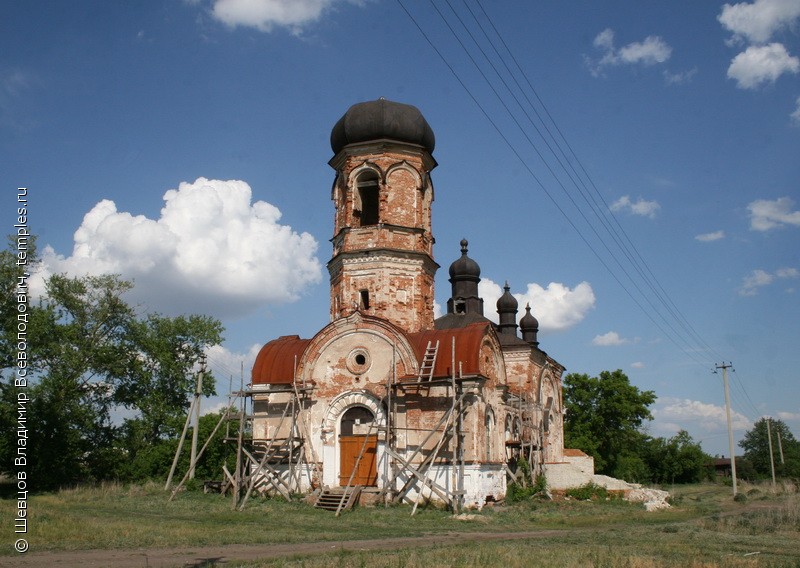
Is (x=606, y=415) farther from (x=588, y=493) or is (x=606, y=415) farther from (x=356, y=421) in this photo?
(x=356, y=421)

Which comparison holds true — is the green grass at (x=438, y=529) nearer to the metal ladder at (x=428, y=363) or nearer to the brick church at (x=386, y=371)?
the brick church at (x=386, y=371)

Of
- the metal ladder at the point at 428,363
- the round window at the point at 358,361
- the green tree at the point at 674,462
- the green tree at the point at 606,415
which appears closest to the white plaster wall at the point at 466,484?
the metal ladder at the point at 428,363

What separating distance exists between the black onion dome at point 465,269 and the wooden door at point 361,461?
41.6 ft

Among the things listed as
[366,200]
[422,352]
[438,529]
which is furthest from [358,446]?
[366,200]

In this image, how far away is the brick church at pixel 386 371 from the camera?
21031 mm

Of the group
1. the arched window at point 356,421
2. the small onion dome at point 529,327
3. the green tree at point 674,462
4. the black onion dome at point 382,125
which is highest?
the black onion dome at point 382,125

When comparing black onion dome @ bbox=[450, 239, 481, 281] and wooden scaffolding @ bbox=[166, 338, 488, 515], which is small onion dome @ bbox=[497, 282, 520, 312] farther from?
wooden scaffolding @ bbox=[166, 338, 488, 515]

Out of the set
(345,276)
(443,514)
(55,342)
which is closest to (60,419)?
(55,342)

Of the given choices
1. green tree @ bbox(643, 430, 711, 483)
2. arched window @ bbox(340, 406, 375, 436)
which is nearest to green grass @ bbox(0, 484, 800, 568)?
arched window @ bbox(340, 406, 375, 436)

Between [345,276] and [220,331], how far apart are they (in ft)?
45.3

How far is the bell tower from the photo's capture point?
76.9ft

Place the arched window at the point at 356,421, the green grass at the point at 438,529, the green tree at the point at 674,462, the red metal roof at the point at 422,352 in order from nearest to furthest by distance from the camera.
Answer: the green grass at the point at 438,529, the red metal roof at the point at 422,352, the arched window at the point at 356,421, the green tree at the point at 674,462

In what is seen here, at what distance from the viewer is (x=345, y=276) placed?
78.0 ft

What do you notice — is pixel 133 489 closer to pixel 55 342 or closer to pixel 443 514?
pixel 55 342
